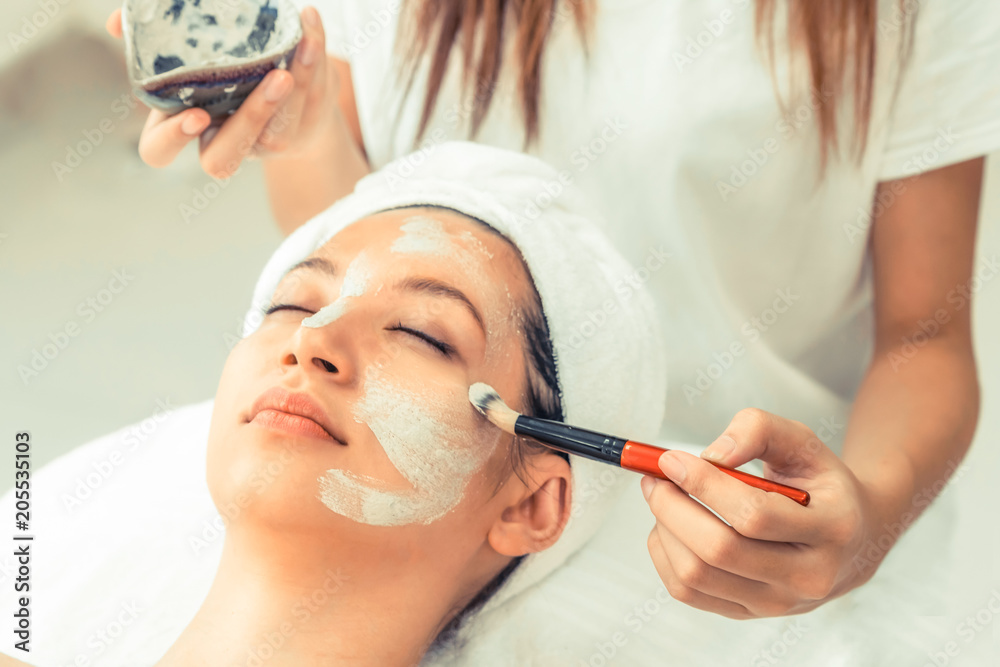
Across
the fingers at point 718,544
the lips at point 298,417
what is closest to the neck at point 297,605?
the lips at point 298,417

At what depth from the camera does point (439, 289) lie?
879 millimetres

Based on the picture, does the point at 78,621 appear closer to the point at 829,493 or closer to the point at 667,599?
the point at 667,599

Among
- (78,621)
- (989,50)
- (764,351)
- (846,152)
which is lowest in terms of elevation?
(78,621)

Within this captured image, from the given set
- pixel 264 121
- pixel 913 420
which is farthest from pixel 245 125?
pixel 913 420

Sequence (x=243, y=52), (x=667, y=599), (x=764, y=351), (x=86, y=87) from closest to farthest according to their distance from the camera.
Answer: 1. (x=243, y=52)
2. (x=667, y=599)
3. (x=764, y=351)
4. (x=86, y=87)

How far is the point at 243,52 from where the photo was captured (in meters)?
1.00

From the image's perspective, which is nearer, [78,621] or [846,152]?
[78,621]

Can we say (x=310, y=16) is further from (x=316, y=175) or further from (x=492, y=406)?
(x=492, y=406)

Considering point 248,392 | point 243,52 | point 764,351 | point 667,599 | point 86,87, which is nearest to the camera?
point 248,392

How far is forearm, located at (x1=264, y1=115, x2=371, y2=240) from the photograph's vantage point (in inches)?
47.8

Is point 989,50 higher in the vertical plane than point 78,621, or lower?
higher

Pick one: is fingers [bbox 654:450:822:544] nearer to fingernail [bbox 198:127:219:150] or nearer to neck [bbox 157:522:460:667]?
neck [bbox 157:522:460:667]

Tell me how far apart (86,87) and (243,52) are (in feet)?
2.07

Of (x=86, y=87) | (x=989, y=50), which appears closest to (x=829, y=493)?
(x=989, y=50)
